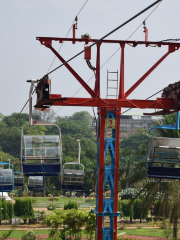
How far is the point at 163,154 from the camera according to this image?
62.5 feet

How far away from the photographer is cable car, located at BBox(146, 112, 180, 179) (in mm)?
18781

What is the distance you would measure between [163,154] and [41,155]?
5.89 m

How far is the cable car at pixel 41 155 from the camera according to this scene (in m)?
22.7

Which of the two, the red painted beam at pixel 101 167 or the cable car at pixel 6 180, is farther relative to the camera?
the cable car at pixel 6 180

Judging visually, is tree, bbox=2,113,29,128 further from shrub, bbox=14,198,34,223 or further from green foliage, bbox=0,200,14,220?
green foliage, bbox=0,200,14,220

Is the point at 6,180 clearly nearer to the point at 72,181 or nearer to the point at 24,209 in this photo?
the point at 72,181

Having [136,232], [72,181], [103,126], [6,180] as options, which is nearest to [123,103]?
[103,126]

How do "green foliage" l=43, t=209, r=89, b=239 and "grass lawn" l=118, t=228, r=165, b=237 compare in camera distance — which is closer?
"green foliage" l=43, t=209, r=89, b=239

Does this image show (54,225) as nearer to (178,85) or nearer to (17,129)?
(178,85)

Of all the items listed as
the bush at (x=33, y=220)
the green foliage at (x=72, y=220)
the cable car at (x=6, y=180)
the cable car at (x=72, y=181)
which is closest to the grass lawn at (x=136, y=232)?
the bush at (x=33, y=220)

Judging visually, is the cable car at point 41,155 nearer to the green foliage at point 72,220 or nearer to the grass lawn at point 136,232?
the green foliage at point 72,220

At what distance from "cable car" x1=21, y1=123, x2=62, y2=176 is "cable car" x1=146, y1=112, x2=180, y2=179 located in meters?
4.42

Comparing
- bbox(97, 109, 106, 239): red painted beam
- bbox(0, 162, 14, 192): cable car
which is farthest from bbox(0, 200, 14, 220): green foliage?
bbox(97, 109, 106, 239): red painted beam

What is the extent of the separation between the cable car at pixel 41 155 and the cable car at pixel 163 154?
4.42m
